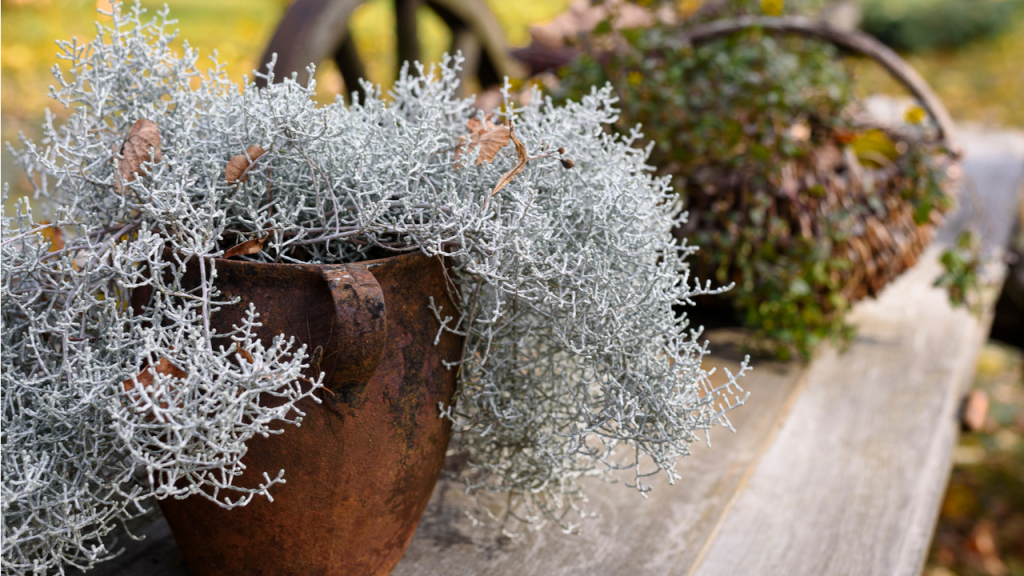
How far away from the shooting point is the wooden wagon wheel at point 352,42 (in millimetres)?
1536

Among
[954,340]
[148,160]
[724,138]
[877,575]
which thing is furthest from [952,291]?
[148,160]

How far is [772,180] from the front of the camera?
132 cm

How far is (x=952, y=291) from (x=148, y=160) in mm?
1406

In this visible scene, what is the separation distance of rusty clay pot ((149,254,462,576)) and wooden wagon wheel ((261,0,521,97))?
3.13ft

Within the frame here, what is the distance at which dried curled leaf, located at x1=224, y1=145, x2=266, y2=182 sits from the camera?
2.22 feet

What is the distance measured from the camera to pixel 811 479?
112 centimetres

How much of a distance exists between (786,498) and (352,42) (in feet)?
4.83

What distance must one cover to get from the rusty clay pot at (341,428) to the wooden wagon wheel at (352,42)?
0.95 meters

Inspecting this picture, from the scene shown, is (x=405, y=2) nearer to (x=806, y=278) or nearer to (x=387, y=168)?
(x=806, y=278)

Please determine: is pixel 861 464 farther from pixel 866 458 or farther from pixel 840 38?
pixel 840 38

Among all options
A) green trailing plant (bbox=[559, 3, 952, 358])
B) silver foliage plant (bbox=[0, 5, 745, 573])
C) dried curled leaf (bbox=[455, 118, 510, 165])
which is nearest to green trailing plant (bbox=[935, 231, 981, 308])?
green trailing plant (bbox=[559, 3, 952, 358])

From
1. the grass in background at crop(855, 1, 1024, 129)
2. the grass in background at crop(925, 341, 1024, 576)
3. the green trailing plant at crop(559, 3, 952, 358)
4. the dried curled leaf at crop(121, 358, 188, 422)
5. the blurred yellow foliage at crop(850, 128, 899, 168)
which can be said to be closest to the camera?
the dried curled leaf at crop(121, 358, 188, 422)

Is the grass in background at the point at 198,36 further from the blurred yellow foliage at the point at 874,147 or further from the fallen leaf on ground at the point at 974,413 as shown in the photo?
the fallen leaf on ground at the point at 974,413

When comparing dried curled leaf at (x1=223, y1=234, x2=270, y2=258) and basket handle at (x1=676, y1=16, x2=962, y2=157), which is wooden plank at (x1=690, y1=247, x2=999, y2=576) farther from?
dried curled leaf at (x1=223, y1=234, x2=270, y2=258)
